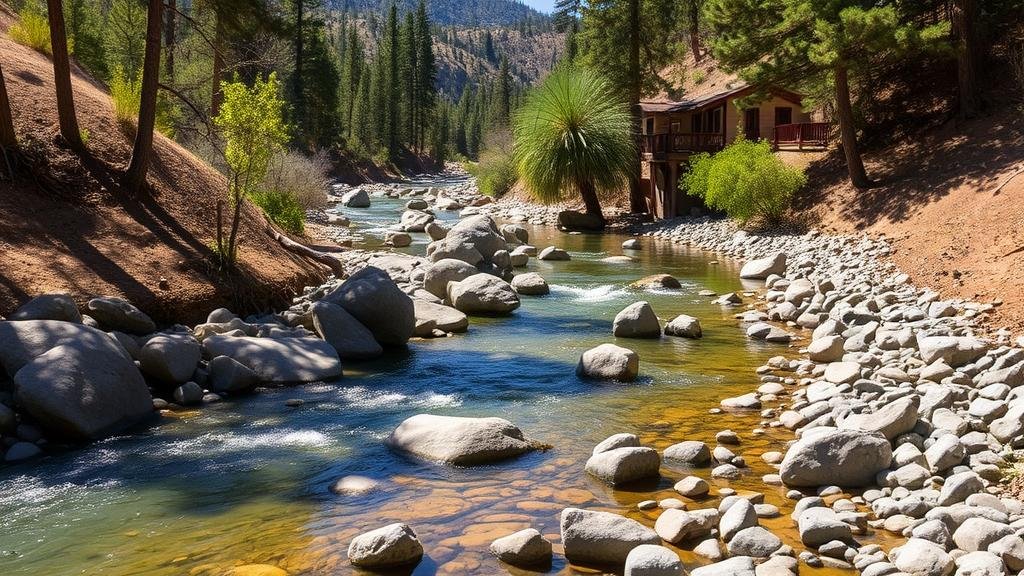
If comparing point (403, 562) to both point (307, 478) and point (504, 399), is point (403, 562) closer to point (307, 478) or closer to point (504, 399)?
point (307, 478)

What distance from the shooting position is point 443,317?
14344 millimetres

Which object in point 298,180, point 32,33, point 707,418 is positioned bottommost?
point 707,418

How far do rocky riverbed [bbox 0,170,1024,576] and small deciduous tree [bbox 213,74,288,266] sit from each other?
2100mm

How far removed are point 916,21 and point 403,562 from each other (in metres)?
23.6

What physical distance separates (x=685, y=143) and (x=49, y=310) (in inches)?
994

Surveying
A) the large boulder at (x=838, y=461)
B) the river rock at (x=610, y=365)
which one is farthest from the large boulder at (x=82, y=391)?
the large boulder at (x=838, y=461)

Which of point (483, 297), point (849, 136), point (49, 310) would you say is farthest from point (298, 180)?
point (49, 310)

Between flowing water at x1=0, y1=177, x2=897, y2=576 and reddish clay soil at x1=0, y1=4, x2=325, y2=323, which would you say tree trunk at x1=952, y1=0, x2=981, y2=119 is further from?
reddish clay soil at x1=0, y1=4, x2=325, y2=323

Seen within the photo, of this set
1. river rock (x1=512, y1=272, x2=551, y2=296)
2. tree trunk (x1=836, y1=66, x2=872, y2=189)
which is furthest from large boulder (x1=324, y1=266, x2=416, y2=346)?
tree trunk (x1=836, y1=66, x2=872, y2=189)

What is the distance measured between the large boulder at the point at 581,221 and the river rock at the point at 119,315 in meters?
21.6

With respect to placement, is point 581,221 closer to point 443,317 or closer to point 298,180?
point 298,180

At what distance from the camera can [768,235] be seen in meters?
24.2

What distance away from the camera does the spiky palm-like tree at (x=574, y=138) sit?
1163 inches

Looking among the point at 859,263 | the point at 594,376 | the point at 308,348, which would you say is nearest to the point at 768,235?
the point at 859,263
